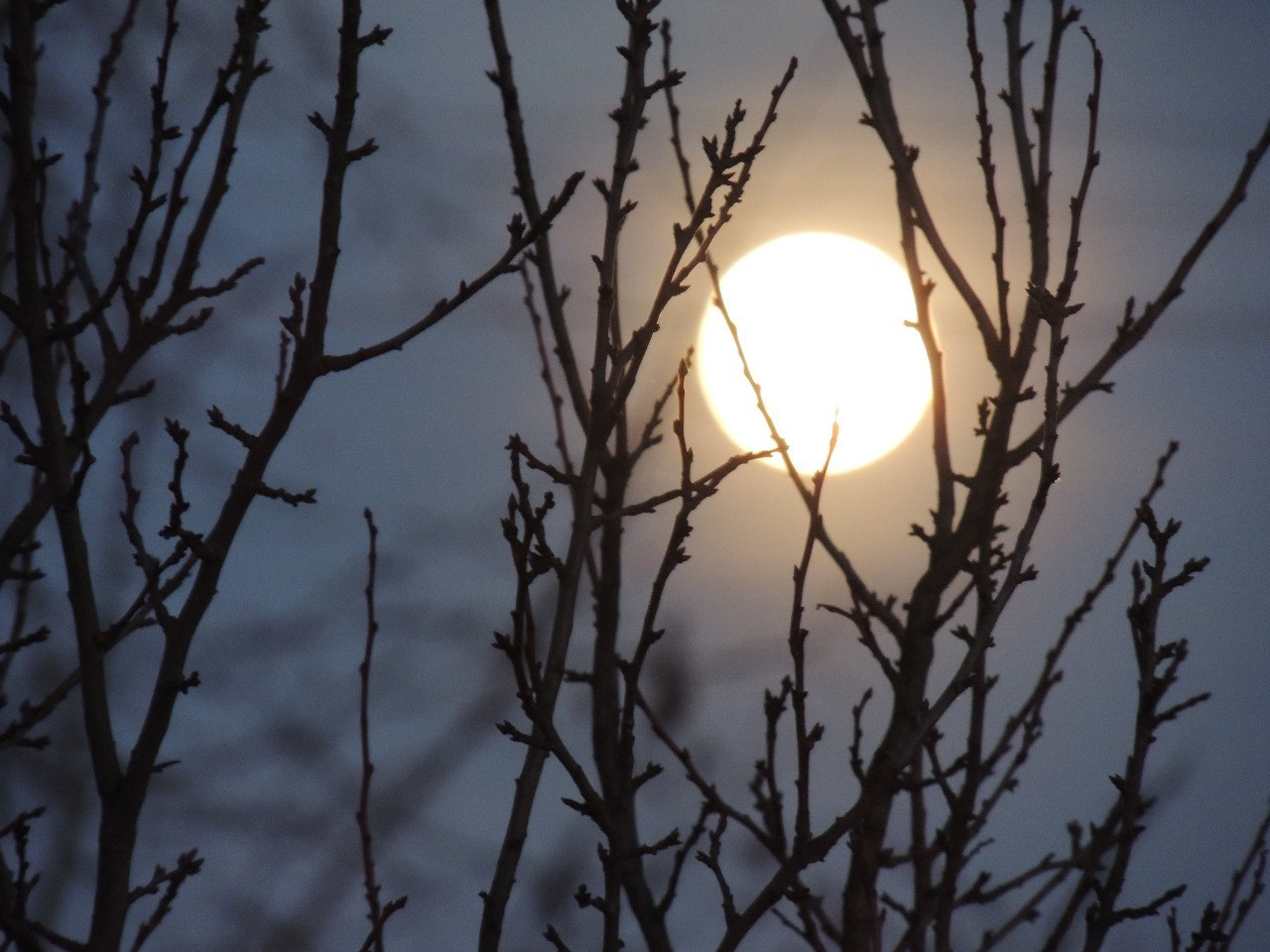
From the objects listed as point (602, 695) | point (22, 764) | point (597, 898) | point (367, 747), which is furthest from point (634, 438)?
point (22, 764)

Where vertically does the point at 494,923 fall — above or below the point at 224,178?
below

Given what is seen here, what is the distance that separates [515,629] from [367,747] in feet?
2.29

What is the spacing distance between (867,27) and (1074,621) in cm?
139

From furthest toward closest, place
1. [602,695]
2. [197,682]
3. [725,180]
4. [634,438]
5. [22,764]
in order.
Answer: [22,764] → [634,438] → [602,695] → [725,180] → [197,682]

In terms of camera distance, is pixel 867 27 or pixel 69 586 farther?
pixel 867 27

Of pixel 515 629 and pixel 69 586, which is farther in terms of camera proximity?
pixel 69 586

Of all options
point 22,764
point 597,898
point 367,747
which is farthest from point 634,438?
point 22,764

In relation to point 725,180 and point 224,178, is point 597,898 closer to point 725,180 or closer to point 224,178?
point 725,180

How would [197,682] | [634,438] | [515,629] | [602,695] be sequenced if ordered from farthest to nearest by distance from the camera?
[634,438]
[602,695]
[197,682]
[515,629]

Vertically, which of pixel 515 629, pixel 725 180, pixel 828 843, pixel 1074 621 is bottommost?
pixel 828 843

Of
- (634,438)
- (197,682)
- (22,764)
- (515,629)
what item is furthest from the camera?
(22,764)

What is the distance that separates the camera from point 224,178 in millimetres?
1997

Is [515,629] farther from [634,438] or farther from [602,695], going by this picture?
[634,438]

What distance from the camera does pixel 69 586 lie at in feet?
5.35
